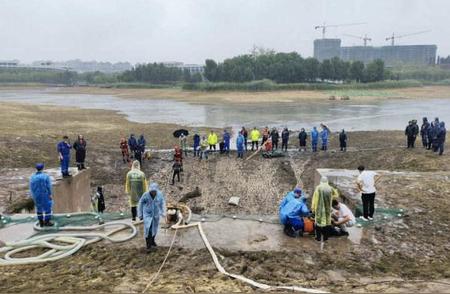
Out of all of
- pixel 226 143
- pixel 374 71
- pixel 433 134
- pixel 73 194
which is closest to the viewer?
pixel 73 194

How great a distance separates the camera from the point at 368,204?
895cm

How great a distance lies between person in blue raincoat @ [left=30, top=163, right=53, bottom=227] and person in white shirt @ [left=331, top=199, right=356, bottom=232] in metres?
5.62

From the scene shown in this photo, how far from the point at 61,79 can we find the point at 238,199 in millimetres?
135671

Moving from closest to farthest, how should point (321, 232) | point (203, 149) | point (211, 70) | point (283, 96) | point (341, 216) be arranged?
1. point (321, 232)
2. point (341, 216)
3. point (203, 149)
4. point (283, 96)
5. point (211, 70)

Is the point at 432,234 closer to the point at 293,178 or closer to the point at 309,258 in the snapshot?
the point at 309,258

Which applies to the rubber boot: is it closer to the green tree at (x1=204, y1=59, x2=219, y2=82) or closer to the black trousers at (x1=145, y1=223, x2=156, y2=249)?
the black trousers at (x1=145, y1=223, x2=156, y2=249)

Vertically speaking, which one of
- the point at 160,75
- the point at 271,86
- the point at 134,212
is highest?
the point at 160,75

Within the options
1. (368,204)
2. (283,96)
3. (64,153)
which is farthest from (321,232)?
(283,96)

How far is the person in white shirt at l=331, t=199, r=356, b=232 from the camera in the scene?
7.97 m

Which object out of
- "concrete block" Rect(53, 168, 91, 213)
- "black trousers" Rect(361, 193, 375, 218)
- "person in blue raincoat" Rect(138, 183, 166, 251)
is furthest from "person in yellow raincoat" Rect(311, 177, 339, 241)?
→ "concrete block" Rect(53, 168, 91, 213)

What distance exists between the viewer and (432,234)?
8570mm

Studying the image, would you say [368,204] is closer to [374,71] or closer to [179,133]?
[179,133]

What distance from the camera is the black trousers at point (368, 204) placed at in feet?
29.0

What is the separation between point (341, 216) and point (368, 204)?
1.25 m
